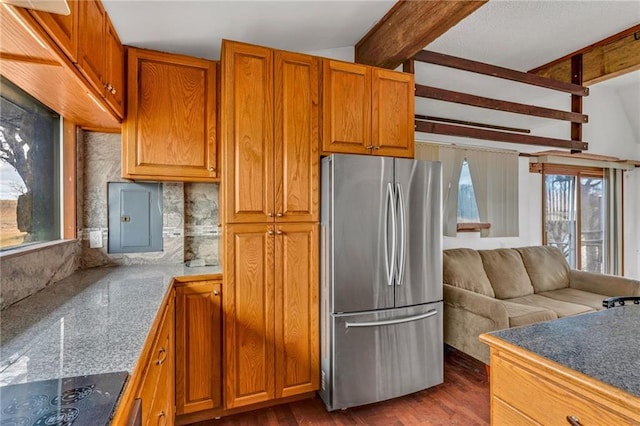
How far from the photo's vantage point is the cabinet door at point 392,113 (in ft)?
7.55

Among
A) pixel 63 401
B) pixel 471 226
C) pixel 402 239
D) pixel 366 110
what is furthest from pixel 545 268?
pixel 63 401

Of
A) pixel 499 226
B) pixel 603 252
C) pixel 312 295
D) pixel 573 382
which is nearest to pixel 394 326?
pixel 312 295

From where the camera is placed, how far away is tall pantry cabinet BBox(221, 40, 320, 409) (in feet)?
6.47

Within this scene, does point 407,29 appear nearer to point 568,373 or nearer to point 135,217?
point 568,373

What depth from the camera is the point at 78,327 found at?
1126 millimetres

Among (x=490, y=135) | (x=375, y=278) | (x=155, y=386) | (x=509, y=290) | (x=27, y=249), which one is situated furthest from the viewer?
(x=509, y=290)

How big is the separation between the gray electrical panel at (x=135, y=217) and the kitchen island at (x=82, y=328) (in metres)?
0.43

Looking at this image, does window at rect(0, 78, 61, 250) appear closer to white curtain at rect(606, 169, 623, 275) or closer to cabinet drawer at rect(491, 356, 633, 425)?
cabinet drawer at rect(491, 356, 633, 425)

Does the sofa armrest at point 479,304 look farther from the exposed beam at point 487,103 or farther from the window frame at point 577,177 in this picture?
the window frame at point 577,177

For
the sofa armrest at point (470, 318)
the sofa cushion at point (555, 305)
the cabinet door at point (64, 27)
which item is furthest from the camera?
the sofa cushion at point (555, 305)

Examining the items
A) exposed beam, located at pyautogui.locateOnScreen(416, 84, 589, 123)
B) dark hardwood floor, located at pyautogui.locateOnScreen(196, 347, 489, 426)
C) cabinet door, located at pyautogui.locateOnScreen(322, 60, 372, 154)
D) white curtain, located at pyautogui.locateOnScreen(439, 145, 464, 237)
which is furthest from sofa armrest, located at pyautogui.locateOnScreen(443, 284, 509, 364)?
exposed beam, located at pyautogui.locateOnScreen(416, 84, 589, 123)

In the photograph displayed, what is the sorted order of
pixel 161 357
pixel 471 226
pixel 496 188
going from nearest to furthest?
1. pixel 161 357
2. pixel 471 226
3. pixel 496 188

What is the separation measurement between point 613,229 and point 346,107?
5258mm

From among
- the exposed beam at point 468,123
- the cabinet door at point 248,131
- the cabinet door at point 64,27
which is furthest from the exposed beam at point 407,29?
the cabinet door at point 64,27
